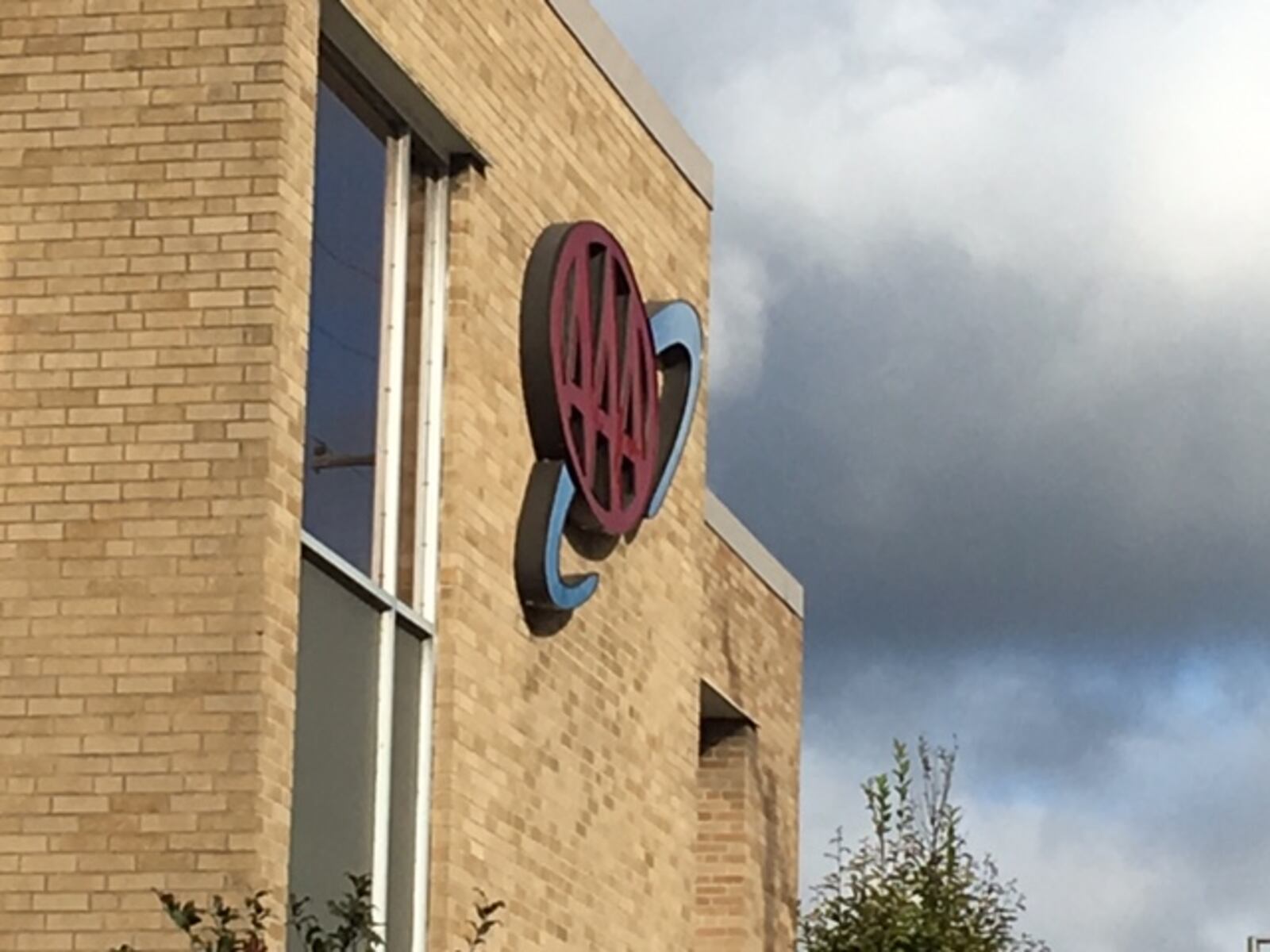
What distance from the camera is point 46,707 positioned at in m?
11.7

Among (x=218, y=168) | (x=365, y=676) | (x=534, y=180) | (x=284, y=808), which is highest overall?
(x=534, y=180)

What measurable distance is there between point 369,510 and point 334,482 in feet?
1.70

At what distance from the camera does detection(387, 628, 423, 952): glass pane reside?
13617mm

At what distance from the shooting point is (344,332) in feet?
44.6

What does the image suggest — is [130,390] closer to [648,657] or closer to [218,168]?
[218,168]

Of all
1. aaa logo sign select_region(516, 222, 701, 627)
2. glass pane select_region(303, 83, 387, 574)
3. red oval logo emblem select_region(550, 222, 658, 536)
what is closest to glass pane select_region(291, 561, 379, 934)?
glass pane select_region(303, 83, 387, 574)

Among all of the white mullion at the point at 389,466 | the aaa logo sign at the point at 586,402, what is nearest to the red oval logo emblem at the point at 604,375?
the aaa logo sign at the point at 586,402

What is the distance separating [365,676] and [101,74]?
2784mm

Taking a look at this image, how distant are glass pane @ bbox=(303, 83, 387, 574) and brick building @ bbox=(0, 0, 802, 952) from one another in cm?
2

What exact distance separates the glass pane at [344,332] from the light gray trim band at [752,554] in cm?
780

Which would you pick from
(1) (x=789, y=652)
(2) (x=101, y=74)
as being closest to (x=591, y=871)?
(2) (x=101, y=74)

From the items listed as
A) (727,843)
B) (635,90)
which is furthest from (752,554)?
(635,90)

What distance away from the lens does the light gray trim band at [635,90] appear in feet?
53.2

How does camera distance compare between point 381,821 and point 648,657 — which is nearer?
point 381,821
